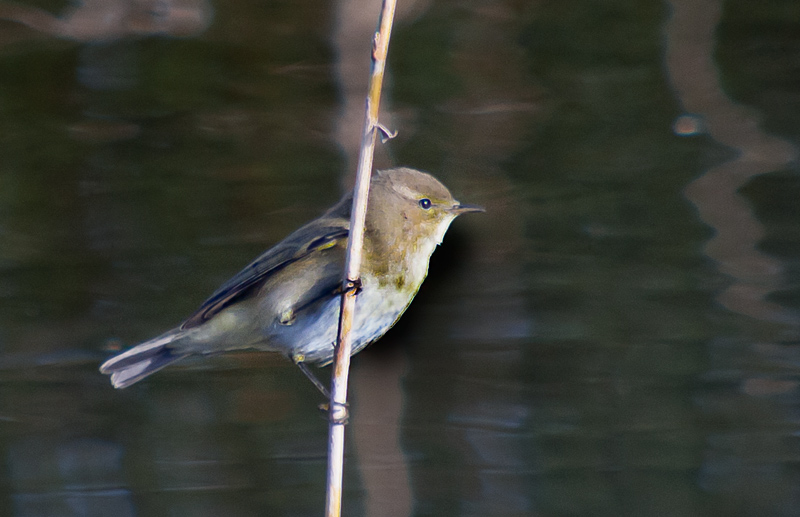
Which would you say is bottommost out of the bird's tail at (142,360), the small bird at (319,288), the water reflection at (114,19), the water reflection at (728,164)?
the bird's tail at (142,360)

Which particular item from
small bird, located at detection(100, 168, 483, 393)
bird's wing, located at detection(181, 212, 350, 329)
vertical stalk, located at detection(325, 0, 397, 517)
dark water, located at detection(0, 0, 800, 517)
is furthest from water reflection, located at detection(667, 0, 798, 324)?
vertical stalk, located at detection(325, 0, 397, 517)

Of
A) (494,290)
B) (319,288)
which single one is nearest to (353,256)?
(319,288)

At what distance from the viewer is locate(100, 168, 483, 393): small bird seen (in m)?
1.83

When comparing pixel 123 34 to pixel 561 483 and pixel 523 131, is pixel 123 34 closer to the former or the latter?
pixel 523 131

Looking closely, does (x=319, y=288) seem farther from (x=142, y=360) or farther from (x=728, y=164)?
(x=728, y=164)

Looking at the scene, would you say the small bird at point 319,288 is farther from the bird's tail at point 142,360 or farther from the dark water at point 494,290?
the dark water at point 494,290

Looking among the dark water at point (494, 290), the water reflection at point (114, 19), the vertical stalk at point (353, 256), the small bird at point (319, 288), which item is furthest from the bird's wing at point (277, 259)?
the water reflection at point (114, 19)

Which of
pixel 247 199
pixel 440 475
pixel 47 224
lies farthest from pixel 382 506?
pixel 47 224

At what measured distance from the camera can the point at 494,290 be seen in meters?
3.28

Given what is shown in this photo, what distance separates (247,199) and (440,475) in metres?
1.33

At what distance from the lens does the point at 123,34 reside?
340cm

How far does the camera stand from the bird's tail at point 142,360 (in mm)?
1938

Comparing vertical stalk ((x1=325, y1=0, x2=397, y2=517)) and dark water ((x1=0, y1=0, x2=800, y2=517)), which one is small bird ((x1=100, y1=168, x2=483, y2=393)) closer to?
vertical stalk ((x1=325, y1=0, x2=397, y2=517))

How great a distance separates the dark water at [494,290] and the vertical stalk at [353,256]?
1.65m
